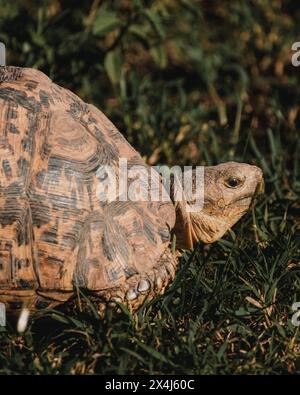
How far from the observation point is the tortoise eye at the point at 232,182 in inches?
151

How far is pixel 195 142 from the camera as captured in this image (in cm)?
523

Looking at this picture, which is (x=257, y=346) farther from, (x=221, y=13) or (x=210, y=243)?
(x=221, y=13)

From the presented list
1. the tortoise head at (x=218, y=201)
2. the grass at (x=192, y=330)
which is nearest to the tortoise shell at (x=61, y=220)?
the grass at (x=192, y=330)

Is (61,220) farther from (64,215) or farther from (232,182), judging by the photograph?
(232,182)

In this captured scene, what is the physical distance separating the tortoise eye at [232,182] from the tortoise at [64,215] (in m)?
0.43

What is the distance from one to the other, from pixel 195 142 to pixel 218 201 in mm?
1462

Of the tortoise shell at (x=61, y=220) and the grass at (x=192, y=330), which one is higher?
the tortoise shell at (x=61, y=220)

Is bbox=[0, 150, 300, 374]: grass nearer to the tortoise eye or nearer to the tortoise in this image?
the tortoise

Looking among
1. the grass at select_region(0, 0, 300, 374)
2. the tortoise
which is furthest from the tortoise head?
the tortoise

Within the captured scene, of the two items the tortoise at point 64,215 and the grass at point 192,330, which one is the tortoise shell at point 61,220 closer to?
the tortoise at point 64,215

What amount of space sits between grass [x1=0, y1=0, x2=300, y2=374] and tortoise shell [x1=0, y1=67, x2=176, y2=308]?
4.7 inches

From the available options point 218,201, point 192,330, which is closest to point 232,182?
point 218,201

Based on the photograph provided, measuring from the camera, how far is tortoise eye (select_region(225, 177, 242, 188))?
3838mm
